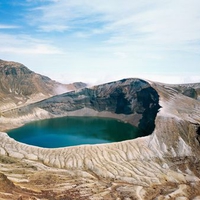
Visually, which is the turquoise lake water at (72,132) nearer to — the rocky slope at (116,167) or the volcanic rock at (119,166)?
the rocky slope at (116,167)

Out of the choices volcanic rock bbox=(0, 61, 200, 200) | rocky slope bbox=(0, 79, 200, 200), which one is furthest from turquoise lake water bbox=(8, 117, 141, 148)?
volcanic rock bbox=(0, 61, 200, 200)

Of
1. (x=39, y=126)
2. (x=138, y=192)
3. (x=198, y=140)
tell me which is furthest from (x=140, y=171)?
(x=39, y=126)

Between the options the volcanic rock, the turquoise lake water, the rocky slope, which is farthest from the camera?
the turquoise lake water

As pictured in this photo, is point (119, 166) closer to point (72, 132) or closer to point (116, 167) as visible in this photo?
point (116, 167)

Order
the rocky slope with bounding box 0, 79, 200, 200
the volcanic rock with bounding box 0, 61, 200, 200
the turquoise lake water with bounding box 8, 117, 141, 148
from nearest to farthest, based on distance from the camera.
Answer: the rocky slope with bounding box 0, 79, 200, 200
the volcanic rock with bounding box 0, 61, 200, 200
the turquoise lake water with bounding box 8, 117, 141, 148

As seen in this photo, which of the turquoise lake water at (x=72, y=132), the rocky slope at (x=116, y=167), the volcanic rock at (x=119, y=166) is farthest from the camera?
the turquoise lake water at (x=72, y=132)

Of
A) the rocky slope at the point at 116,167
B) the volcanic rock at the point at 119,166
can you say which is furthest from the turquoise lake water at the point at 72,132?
the volcanic rock at the point at 119,166

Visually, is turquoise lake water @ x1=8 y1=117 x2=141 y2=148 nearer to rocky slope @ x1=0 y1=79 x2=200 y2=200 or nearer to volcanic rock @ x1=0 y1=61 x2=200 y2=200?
rocky slope @ x1=0 y1=79 x2=200 y2=200

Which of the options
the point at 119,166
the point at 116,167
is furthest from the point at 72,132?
the point at 116,167
